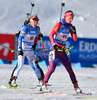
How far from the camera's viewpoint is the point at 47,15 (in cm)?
8056

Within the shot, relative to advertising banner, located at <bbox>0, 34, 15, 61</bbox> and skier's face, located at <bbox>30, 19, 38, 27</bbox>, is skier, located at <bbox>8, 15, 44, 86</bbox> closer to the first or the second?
skier's face, located at <bbox>30, 19, 38, 27</bbox>

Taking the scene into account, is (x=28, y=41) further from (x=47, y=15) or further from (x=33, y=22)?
(x=47, y=15)

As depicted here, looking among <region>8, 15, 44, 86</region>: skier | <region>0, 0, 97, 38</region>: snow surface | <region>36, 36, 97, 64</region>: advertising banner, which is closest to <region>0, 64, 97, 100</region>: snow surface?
<region>8, 15, 44, 86</region>: skier

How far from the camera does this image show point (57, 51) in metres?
5.99

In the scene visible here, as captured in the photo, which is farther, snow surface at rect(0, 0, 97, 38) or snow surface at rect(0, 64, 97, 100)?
snow surface at rect(0, 0, 97, 38)

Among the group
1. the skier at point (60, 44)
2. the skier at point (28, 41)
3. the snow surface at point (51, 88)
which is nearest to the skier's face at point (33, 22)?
the skier at point (28, 41)

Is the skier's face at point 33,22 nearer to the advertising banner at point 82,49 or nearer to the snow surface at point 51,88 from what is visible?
the snow surface at point 51,88

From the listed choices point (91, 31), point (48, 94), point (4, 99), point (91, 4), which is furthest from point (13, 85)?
point (91, 4)

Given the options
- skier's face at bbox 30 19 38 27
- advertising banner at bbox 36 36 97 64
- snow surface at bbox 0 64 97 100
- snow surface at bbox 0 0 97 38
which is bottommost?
snow surface at bbox 0 64 97 100

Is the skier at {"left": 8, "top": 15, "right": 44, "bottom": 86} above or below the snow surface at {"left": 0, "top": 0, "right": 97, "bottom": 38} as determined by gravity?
below

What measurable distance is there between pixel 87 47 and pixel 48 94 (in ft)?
42.4

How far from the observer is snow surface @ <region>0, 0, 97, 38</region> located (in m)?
68.6

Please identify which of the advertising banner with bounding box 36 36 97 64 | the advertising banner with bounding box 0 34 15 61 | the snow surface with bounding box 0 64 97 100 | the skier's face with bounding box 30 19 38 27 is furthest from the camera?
the advertising banner with bounding box 36 36 97 64

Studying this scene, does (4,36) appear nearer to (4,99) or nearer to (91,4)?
(4,99)
